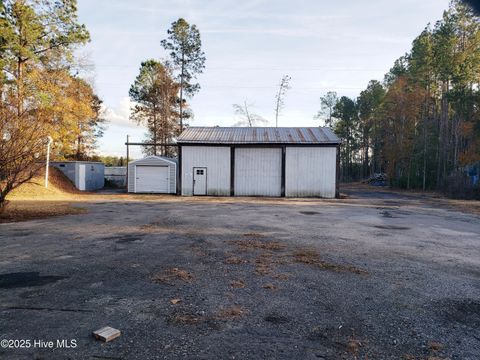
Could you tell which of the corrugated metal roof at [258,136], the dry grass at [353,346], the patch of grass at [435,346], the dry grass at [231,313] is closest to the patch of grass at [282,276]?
the dry grass at [231,313]

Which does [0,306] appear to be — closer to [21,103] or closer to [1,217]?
[1,217]

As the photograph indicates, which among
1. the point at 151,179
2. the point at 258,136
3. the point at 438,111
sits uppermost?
the point at 438,111

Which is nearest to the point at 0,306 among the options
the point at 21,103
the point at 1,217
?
the point at 1,217

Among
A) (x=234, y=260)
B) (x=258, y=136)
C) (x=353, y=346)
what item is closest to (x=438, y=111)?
(x=258, y=136)

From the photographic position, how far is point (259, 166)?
944 inches

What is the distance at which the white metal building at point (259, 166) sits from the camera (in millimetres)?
23531

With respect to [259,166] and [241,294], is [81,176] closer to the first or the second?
[259,166]

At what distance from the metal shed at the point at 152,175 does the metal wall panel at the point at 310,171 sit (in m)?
9.07

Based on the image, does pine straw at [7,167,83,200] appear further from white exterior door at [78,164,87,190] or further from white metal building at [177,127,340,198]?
white metal building at [177,127,340,198]

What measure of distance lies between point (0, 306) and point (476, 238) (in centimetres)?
1078

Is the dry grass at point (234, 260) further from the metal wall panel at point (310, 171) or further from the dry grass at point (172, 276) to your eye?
the metal wall panel at point (310, 171)

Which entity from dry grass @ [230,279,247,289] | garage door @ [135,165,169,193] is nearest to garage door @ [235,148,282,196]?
garage door @ [135,165,169,193]

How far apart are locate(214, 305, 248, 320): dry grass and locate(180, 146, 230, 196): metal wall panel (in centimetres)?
2002

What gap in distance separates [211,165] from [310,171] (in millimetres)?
7421
